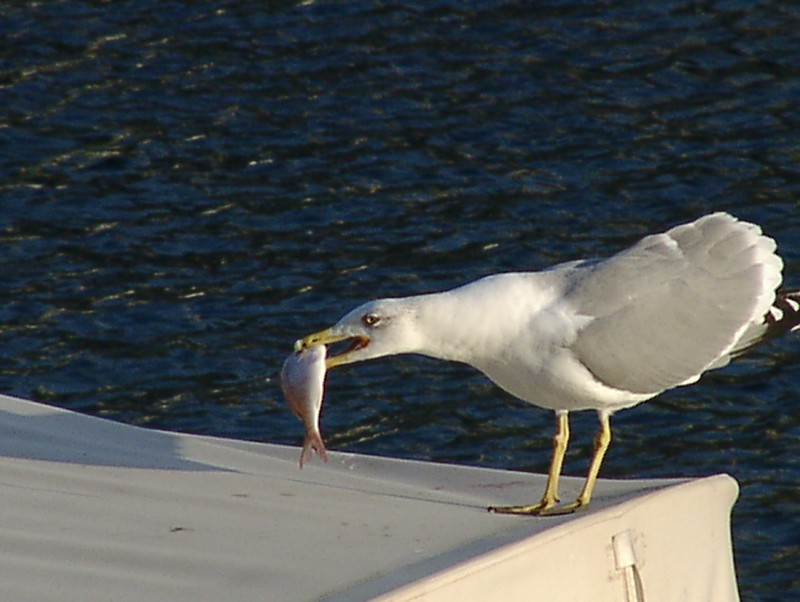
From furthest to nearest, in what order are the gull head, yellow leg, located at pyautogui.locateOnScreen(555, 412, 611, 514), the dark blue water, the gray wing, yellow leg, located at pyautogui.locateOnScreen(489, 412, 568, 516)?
the dark blue water → the gray wing → the gull head → yellow leg, located at pyautogui.locateOnScreen(555, 412, 611, 514) → yellow leg, located at pyautogui.locateOnScreen(489, 412, 568, 516)

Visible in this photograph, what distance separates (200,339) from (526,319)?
4781 mm

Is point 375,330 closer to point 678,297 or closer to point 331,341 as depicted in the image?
point 331,341

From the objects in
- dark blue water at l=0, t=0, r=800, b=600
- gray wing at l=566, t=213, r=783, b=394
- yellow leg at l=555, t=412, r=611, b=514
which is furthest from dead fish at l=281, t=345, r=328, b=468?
dark blue water at l=0, t=0, r=800, b=600

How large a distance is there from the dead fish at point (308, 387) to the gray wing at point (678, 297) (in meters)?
0.91

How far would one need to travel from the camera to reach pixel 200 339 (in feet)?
33.0

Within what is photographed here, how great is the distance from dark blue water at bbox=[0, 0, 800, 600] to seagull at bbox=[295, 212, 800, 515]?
2.31m

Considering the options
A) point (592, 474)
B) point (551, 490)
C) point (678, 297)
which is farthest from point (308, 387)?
point (678, 297)

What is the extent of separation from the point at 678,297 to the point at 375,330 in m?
1.11

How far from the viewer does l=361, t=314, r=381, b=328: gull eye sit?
18.0 ft

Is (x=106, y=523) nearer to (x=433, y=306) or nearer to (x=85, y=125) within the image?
(x=433, y=306)

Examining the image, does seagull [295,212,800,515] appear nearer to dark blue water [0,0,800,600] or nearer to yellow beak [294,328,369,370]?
yellow beak [294,328,369,370]

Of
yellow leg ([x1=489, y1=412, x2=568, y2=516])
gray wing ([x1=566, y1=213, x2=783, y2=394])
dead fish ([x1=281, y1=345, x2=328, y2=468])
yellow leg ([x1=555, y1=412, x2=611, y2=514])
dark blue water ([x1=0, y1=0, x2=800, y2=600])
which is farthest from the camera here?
dark blue water ([x1=0, y1=0, x2=800, y2=600])

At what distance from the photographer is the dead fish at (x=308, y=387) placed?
210 inches

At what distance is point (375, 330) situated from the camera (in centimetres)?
548
